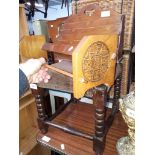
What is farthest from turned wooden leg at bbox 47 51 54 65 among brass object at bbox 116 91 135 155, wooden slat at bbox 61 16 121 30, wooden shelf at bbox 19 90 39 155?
brass object at bbox 116 91 135 155

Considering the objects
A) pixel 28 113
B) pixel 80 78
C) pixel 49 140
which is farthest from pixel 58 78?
pixel 28 113

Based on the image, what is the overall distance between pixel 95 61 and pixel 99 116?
24 cm

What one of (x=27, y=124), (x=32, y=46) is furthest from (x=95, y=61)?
(x=27, y=124)

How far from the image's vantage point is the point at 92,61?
55cm

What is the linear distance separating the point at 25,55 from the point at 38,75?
1.77 feet

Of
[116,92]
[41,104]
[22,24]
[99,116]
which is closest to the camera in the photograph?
[99,116]

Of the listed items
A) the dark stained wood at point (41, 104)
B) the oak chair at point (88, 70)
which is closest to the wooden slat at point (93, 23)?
the oak chair at point (88, 70)

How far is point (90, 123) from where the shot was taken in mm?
961

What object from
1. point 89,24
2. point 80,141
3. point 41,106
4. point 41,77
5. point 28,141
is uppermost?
point 89,24

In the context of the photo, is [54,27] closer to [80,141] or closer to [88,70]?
[88,70]

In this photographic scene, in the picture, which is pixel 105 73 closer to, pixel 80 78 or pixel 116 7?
pixel 80 78

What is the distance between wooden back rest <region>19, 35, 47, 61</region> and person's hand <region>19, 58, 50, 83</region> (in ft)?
1.35

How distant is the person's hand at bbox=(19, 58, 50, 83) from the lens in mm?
643

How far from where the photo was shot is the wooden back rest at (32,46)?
3.71ft
